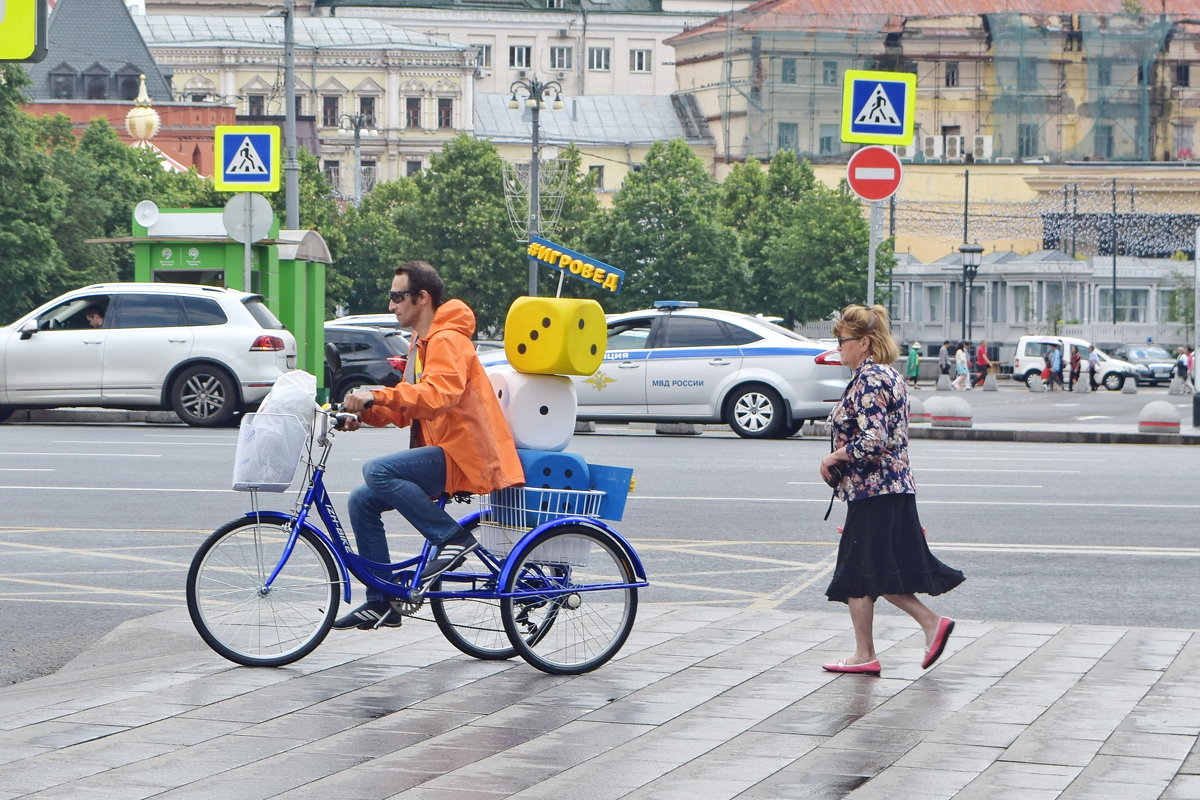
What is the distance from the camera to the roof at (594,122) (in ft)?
397

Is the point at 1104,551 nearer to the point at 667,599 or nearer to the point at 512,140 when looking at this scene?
the point at 667,599

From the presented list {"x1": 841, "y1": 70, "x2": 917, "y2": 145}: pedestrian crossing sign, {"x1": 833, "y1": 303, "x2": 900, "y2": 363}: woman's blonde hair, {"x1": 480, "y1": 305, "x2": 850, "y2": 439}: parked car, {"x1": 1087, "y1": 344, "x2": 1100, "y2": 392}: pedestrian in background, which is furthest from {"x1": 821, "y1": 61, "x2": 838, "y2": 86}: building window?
{"x1": 833, "y1": 303, "x2": 900, "y2": 363}: woman's blonde hair

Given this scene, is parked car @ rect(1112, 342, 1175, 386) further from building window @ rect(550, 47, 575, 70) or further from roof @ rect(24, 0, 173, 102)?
building window @ rect(550, 47, 575, 70)

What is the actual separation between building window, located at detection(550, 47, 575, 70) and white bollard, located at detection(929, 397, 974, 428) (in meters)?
115

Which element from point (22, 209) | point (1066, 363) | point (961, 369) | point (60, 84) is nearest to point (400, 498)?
point (22, 209)

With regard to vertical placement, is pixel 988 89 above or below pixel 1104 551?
above

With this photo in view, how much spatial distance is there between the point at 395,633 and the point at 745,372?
1435 centimetres

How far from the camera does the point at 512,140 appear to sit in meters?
123

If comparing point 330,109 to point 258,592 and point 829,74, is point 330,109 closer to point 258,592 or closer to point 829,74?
point 829,74

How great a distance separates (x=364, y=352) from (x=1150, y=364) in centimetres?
4290

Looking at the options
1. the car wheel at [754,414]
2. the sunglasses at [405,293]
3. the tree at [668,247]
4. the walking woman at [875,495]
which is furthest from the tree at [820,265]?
the sunglasses at [405,293]

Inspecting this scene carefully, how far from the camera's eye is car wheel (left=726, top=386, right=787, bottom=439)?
73.0ft

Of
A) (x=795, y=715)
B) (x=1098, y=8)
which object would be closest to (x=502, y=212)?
(x=1098, y=8)

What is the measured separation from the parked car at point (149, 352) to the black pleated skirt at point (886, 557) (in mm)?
15255
